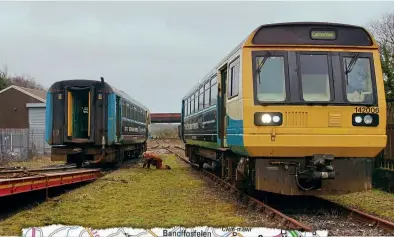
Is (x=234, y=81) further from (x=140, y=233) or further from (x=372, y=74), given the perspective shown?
(x=140, y=233)

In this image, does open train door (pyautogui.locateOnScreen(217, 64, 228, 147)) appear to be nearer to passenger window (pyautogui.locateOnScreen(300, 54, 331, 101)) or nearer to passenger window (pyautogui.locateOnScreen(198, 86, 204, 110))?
passenger window (pyautogui.locateOnScreen(300, 54, 331, 101))

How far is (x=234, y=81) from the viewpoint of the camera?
9.58 meters

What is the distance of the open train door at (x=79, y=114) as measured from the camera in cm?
1725

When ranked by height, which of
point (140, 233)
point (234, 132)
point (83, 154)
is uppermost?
point (234, 132)

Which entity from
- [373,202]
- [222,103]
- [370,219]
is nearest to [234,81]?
[222,103]

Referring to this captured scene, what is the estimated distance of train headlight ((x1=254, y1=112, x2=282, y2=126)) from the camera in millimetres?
8281

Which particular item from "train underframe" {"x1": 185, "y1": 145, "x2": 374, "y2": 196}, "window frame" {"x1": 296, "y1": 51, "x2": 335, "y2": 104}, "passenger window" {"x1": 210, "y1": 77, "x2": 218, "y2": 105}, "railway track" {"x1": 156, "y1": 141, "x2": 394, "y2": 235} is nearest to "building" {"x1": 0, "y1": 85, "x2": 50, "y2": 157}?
"passenger window" {"x1": 210, "y1": 77, "x2": 218, "y2": 105}

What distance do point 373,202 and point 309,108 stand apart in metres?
3.01

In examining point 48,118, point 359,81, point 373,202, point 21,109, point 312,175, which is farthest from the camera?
point 21,109

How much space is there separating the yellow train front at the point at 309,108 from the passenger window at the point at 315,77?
2 centimetres

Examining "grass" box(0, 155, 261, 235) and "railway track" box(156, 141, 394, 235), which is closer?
"railway track" box(156, 141, 394, 235)

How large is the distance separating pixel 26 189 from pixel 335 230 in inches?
226

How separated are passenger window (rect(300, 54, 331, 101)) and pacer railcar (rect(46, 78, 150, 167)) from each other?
10.3 meters

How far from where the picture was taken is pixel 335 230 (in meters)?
7.18
